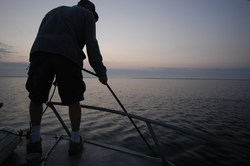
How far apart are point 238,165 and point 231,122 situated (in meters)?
3.81

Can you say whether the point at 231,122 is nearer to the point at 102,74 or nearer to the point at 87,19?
the point at 102,74

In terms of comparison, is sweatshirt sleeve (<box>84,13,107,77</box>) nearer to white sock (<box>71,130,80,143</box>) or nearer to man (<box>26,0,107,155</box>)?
man (<box>26,0,107,155</box>)

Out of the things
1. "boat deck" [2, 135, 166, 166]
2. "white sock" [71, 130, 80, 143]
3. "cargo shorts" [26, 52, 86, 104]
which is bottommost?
"boat deck" [2, 135, 166, 166]

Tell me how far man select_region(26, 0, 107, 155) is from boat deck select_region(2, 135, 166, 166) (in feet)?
0.42

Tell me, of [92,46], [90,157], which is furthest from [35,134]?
[92,46]

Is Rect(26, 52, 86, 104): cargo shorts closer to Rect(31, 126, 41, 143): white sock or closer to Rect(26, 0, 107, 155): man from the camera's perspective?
Rect(26, 0, 107, 155): man

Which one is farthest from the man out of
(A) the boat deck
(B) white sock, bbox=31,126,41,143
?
(A) the boat deck

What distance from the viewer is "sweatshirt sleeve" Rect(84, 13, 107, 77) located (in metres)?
1.67

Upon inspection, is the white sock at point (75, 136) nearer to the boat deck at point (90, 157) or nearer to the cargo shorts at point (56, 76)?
the boat deck at point (90, 157)

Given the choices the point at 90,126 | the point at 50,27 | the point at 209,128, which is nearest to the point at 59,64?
the point at 50,27

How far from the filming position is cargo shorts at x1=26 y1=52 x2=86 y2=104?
1.52 meters

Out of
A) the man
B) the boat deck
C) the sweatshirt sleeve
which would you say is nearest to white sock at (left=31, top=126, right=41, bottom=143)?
the man

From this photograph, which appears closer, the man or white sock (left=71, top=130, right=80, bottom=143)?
the man

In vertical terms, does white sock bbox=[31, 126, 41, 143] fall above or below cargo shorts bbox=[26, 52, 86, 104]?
below
